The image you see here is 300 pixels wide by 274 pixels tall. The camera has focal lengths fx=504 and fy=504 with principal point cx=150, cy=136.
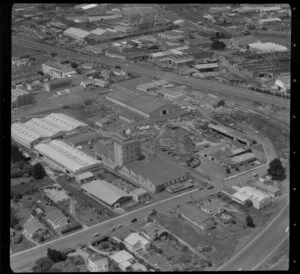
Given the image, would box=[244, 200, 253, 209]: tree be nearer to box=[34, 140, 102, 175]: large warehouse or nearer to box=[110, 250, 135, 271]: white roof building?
box=[110, 250, 135, 271]: white roof building

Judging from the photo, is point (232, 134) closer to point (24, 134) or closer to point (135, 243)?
point (24, 134)

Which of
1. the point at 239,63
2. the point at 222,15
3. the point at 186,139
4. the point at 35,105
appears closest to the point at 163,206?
the point at 186,139

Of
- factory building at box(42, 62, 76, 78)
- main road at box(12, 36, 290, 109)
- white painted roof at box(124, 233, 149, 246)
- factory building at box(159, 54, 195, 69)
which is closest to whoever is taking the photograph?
white painted roof at box(124, 233, 149, 246)

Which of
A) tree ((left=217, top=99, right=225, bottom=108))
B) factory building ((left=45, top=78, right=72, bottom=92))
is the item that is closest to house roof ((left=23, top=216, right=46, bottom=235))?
tree ((left=217, top=99, right=225, bottom=108))

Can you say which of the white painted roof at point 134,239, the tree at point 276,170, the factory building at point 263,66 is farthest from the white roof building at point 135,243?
the factory building at point 263,66

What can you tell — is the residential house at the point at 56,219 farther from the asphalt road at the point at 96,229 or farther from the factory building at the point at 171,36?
the factory building at the point at 171,36
